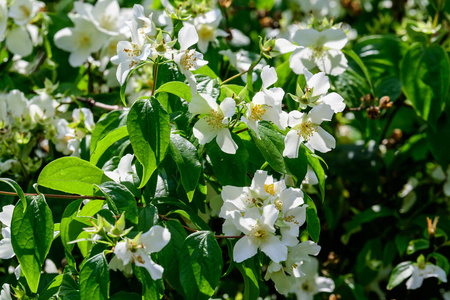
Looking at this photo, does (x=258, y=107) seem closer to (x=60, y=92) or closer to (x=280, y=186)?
(x=280, y=186)

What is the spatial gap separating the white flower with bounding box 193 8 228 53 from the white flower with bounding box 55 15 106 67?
46 centimetres

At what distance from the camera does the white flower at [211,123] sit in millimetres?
1228

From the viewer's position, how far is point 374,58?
2.12 meters

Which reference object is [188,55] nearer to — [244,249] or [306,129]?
[306,129]

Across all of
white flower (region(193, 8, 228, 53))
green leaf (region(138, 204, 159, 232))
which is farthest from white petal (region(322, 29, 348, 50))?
green leaf (region(138, 204, 159, 232))

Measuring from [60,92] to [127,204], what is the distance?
0.97 m

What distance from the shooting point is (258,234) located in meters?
1.20

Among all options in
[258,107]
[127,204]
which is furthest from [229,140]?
[127,204]

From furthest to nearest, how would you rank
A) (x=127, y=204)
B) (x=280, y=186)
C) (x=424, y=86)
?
(x=424, y=86) → (x=280, y=186) → (x=127, y=204)

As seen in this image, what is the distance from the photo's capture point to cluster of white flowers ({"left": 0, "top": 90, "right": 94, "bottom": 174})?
174 centimetres

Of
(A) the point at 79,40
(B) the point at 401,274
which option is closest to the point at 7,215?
(A) the point at 79,40

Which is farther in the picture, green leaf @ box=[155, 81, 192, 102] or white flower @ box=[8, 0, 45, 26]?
white flower @ box=[8, 0, 45, 26]

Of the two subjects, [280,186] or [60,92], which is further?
[60,92]

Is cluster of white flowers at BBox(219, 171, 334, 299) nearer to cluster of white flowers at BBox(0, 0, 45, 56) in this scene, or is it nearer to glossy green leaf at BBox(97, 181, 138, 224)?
glossy green leaf at BBox(97, 181, 138, 224)
